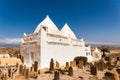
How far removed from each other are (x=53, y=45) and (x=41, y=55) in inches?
114

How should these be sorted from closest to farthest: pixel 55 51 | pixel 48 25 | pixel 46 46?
pixel 46 46
pixel 55 51
pixel 48 25

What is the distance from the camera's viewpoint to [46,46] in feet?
78.6

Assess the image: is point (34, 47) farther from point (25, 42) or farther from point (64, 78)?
point (64, 78)

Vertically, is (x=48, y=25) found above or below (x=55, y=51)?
above

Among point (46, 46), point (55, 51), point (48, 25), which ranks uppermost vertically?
point (48, 25)

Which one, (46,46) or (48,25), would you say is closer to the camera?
(46,46)

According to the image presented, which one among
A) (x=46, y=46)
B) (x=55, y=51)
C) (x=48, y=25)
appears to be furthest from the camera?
(x=48, y=25)

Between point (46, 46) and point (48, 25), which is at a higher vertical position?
point (48, 25)

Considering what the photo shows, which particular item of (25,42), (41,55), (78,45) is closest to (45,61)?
(41,55)

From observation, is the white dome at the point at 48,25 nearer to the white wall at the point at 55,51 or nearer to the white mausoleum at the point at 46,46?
the white mausoleum at the point at 46,46

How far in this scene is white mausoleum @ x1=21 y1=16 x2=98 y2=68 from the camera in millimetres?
23531

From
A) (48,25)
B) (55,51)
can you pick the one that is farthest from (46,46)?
(48,25)

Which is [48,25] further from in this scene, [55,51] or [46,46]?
[46,46]

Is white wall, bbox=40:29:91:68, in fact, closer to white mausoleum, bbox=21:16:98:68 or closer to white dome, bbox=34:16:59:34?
white mausoleum, bbox=21:16:98:68
